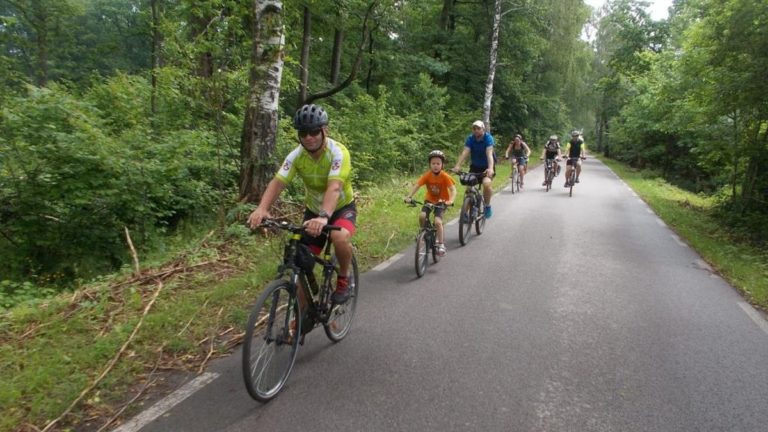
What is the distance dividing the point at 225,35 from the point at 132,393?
5.35 m

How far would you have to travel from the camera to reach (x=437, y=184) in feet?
21.7

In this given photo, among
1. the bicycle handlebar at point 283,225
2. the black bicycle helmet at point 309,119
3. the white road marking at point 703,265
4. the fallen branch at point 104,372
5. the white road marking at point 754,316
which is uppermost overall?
the black bicycle helmet at point 309,119

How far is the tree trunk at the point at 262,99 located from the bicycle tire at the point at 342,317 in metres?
3.18

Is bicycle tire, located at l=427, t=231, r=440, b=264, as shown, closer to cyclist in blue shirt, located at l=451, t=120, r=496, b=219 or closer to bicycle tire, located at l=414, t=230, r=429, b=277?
bicycle tire, located at l=414, t=230, r=429, b=277

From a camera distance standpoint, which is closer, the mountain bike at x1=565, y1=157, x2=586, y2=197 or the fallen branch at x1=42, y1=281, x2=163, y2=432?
the fallen branch at x1=42, y1=281, x2=163, y2=432

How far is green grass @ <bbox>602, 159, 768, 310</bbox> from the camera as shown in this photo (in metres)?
6.17

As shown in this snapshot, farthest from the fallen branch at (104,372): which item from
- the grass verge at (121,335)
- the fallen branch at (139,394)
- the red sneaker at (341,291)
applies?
the red sneaker at (341,291)

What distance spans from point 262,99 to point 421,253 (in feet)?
10.9

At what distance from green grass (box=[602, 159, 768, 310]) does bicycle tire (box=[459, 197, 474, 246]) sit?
3866 mm

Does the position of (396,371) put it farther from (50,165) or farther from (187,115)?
(187,115)

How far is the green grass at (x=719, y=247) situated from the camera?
20.2ft

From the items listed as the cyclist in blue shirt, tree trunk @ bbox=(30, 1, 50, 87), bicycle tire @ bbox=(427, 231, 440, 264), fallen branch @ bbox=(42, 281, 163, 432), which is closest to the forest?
tree trunk @ bbox=(30, 1, 50, 87)

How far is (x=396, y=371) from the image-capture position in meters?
3.57

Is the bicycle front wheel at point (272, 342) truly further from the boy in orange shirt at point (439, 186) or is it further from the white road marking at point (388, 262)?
the boy in orange shirt at point (439, 186)
